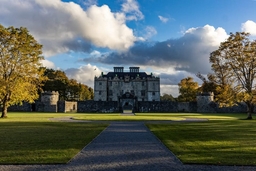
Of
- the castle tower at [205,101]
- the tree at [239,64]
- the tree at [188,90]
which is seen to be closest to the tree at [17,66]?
the tree at [239,64]

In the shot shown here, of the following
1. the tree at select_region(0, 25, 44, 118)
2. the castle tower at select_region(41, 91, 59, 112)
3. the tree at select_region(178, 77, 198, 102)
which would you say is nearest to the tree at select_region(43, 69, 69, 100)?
the castle tower at select_region(41, 91, 59, 112)

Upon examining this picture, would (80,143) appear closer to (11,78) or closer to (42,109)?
(11,78)

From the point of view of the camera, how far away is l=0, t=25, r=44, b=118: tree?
3412 cm

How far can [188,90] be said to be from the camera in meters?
83.1

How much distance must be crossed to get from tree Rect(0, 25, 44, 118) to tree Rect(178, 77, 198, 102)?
55034mm

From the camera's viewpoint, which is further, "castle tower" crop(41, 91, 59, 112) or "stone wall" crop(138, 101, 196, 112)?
"stone wall" crop(138, 101, 196, 112)

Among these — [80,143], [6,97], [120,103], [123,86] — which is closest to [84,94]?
[123,86]

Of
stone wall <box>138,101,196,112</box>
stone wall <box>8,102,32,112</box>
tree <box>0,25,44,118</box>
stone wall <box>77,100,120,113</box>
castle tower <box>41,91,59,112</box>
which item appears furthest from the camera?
stone wall <box>138,101,196,112</box>

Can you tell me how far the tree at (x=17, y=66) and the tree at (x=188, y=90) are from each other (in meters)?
55.0

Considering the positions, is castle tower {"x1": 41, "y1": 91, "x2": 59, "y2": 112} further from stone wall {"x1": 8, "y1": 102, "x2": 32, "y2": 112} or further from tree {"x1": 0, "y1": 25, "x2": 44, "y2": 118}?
tree {"x1": 0, "y1": 25, "x2": 44, "y2": 118}

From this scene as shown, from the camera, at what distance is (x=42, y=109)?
205 ft

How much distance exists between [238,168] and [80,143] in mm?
7172

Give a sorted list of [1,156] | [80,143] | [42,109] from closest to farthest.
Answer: [1,156] → [80,143] → [42,109]

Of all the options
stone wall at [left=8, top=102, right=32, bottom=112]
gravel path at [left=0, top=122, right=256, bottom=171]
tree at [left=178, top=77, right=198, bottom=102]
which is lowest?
gravel path at [left=0, top=122, right=256, bottom=171]
